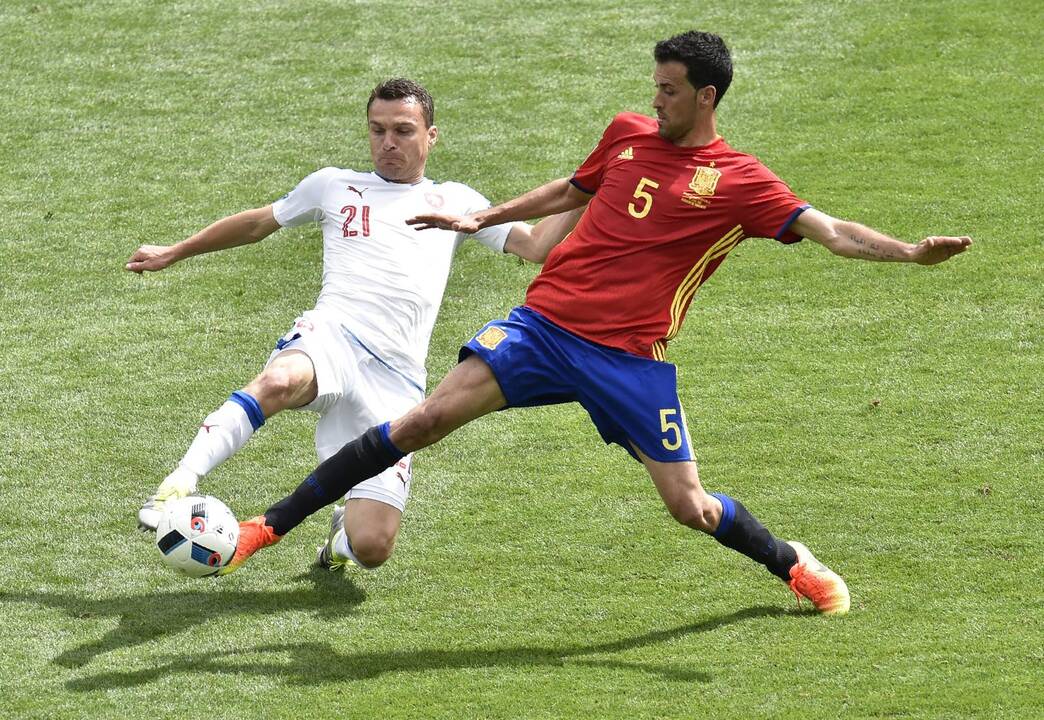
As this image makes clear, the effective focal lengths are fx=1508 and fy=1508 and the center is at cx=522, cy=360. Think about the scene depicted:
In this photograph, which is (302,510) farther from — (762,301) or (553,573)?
(762,301)

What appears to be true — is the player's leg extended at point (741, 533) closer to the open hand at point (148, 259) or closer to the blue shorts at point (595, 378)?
the blue shorts at point (595, 378)

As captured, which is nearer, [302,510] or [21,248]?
[302,510]

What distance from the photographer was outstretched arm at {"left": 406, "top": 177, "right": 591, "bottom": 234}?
641cm

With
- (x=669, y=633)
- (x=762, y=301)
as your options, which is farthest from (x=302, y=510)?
(x=762, y=301)

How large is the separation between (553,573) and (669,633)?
2.62ft

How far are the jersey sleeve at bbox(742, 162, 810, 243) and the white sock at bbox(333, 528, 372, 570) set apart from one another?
238cm

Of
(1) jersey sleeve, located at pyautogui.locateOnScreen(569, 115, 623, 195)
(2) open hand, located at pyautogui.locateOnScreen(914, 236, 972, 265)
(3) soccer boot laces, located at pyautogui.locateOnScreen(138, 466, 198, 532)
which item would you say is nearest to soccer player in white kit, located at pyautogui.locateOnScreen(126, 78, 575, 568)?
(3) soccer boot laces, located at pyautogui.locateOnScreen(138, 466, 198, 532)

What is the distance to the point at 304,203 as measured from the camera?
24.6 ft

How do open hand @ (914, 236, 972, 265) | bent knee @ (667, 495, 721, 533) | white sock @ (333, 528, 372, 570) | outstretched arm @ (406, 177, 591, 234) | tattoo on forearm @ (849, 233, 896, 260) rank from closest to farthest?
open hand @ (914, 236, 972, 265) < tattoo on forearm @ (849, 233, 896, 260) < bent knee @ (667, 495, 721, 533) < outstretched arm @ (406, 177, 591, 234) < white sock @ (333, 528, 372, 570)

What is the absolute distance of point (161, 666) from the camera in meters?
6.22

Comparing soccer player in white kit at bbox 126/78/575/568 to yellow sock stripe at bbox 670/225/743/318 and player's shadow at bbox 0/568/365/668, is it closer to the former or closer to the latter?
player's shadow at bbox 0/568/365/668

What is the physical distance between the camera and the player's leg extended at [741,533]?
6.29m

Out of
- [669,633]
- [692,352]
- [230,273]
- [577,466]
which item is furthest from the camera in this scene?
[230,273]

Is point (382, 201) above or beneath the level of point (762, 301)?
above
